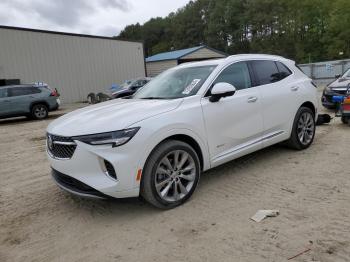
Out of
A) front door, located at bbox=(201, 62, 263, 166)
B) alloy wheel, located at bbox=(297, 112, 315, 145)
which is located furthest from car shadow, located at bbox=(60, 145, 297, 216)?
front door, located at bbox=(201, 62, 263, 166)

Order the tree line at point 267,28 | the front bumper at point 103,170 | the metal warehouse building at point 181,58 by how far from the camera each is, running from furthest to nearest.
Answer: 1. the tree line at point 267,28
2. the metal warehouse building at point 181,58
3. the front bumper at point 103,170

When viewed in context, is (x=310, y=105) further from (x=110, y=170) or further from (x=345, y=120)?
(x=110, y=170)

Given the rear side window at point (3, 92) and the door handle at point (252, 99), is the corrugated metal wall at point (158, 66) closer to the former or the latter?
the rear side window at point (3, 92)

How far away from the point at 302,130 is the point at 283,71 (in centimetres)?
108

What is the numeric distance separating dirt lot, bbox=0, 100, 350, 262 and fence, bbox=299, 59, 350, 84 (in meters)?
22.5

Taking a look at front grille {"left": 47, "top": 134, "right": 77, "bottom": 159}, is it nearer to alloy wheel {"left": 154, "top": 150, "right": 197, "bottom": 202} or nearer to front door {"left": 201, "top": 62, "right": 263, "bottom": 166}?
alloy wheel {"left": 154, "top": 150, "right": 197, "bottom": 202}

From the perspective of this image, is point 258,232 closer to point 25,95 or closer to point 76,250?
point 76,250

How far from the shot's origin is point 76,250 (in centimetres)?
329

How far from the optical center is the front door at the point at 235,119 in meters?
4.35

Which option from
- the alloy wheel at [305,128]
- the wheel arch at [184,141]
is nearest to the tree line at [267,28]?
the alloy wheel at [305,128]

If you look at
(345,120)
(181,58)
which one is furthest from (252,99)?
(181,58)

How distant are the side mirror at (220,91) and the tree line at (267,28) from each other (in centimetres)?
4519

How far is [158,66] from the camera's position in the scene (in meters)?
37.6

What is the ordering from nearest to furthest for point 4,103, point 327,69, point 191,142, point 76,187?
1. point 76,187
2. point 191,142
3. point 4,103
4. point 327,69
